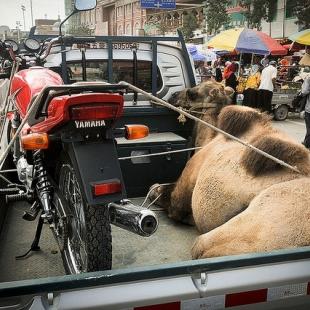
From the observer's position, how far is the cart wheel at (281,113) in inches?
526

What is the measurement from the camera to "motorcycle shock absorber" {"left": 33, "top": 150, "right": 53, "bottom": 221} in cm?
285

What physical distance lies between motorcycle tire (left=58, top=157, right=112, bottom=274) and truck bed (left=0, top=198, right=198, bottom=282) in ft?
1.46

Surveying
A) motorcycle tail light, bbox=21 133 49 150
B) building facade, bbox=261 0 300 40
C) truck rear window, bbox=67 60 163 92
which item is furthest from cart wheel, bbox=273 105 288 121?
building facade, bbox=261 0 300 40

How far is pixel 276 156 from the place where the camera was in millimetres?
2998

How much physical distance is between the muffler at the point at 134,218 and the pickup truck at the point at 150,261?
19 centimetres

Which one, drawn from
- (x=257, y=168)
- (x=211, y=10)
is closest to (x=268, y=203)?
(x=257, y=168)

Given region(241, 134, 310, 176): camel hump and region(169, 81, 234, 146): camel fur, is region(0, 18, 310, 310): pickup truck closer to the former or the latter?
region(169, 81, 234, 146): camel fur

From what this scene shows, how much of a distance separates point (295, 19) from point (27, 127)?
2552cm

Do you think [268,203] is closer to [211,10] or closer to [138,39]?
[138,39]

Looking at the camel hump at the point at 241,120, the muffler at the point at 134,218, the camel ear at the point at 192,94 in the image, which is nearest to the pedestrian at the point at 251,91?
the camel ear at the point at 192,94

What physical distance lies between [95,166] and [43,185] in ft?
2.41

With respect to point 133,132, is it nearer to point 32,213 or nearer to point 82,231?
point 82,231

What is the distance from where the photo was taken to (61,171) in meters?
2.81

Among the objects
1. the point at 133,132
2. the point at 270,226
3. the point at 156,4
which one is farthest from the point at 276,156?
the point at 156,4
